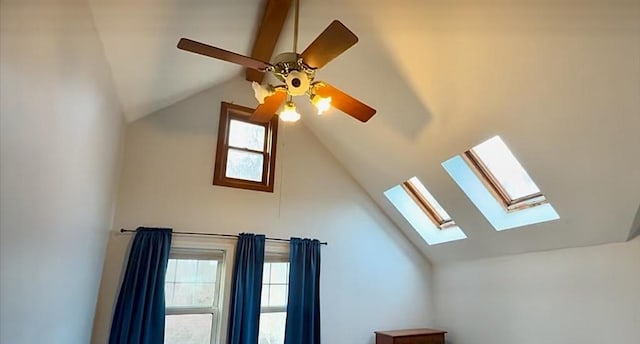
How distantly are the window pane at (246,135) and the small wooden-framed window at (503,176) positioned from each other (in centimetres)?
233

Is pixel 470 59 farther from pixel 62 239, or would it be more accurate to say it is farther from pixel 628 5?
pixel 62 239

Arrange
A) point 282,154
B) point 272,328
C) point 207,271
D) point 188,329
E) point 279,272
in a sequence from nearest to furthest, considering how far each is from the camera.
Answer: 1. point 188,329
2. point 207,271
3. point 272,328
4. point 279,272
5. point 282,154

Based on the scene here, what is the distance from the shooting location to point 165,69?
139 inches

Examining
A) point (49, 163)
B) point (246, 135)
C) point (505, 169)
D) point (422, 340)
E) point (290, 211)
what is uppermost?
point (246, 135)

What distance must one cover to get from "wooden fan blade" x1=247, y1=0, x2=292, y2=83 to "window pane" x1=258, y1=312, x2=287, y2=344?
2.73 meters

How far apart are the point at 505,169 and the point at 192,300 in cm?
331

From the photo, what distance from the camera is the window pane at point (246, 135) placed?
4.64 meters

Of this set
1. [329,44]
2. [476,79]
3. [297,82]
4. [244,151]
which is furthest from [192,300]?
[476,79]

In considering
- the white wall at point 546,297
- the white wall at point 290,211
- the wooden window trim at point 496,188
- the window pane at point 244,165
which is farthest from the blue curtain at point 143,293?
the white wall at point 546,297

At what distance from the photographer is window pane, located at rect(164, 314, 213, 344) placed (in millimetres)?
3953

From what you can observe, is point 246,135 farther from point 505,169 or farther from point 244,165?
point 505,169

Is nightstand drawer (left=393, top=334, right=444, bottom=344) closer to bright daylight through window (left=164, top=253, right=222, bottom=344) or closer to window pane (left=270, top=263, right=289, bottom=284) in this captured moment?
window pane (left=270, top=263, right=289, bottom=284)

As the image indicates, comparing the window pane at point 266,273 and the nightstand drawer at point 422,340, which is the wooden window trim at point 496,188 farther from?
the window pane at point 266,273

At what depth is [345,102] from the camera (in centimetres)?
287
